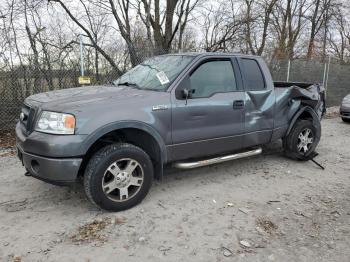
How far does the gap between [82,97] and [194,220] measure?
6.32ft

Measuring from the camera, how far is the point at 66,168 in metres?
3.70

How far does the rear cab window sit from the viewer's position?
209 inches

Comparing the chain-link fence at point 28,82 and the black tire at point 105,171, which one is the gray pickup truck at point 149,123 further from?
the chain-link fence at point 28,82

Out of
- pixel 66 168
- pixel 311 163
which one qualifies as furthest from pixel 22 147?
pixel 311 163

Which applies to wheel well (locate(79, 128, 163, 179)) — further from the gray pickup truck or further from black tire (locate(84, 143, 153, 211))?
black tire (locate(84, 143, 153, 211))

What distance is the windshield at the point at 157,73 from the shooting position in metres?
4.61

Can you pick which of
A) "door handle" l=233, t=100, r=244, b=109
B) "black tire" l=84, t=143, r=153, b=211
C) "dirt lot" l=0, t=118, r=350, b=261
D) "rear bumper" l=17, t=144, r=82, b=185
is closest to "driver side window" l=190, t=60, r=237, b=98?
"door handle" l=233, t=100, r=244, b=109

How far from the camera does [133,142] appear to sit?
14.6ft

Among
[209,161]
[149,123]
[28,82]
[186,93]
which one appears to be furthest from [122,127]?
[28,82]

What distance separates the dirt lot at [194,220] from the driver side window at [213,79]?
1342 mm

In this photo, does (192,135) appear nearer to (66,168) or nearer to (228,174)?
(228,174)

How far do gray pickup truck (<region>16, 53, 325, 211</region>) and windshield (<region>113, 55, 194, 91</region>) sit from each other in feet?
0.06

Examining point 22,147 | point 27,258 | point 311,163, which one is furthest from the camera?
point 311,163

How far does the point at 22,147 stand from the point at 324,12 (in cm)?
3071
